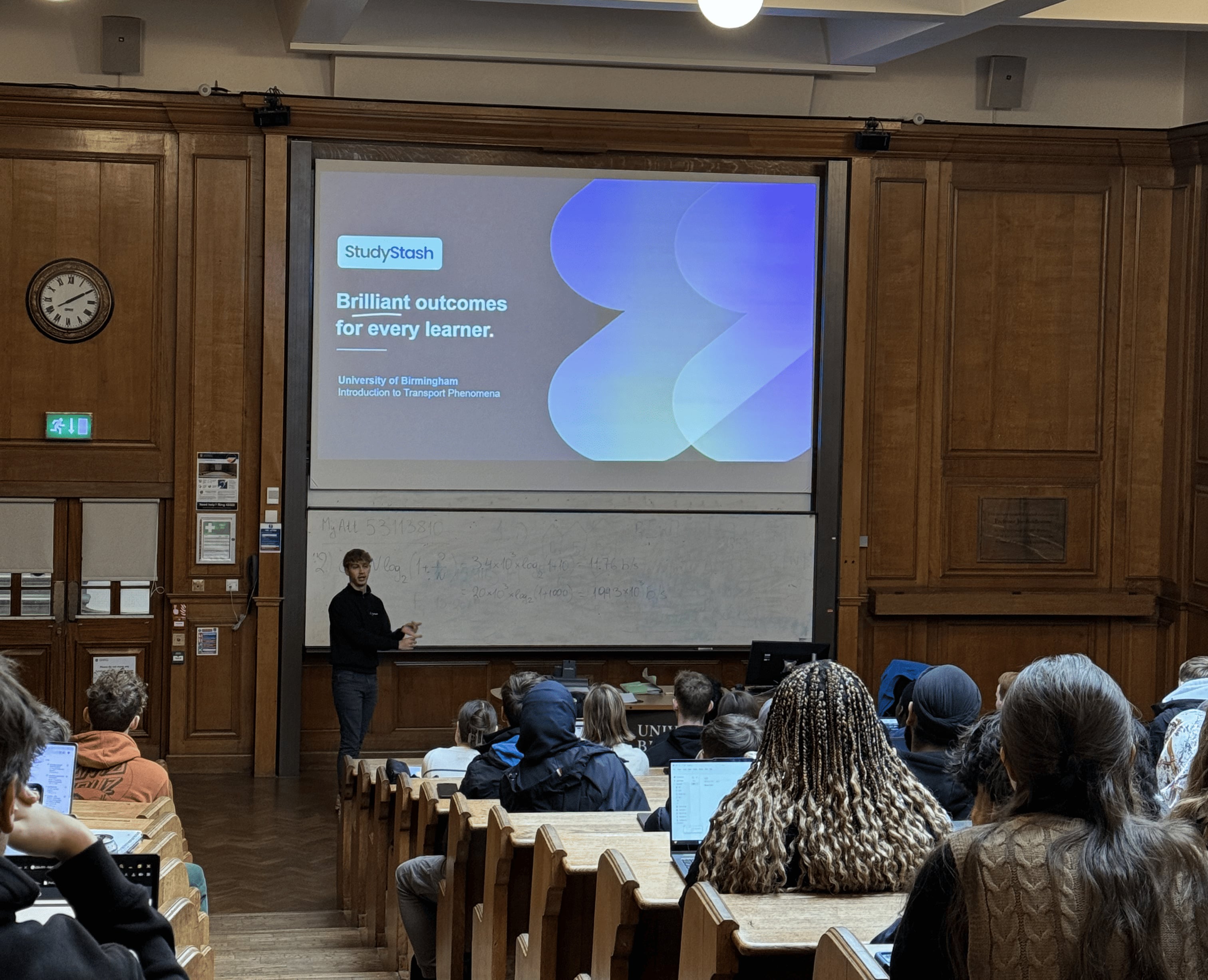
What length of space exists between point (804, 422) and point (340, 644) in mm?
3160

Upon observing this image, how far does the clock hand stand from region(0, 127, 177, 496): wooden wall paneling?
15 cm

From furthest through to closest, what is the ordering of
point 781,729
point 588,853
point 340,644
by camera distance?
point 340,644 → point 588,853 → point 781,729

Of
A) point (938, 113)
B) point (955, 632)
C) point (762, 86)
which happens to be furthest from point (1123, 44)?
point (955, 632)

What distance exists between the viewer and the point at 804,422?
28.6 feet

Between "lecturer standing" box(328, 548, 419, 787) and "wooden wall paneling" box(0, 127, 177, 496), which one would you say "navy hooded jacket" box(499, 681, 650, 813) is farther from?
"wooden wall paneling" box(0, 127, 177, 496)

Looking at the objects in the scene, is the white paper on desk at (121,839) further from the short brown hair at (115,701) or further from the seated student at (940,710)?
the seated student at (940,710)

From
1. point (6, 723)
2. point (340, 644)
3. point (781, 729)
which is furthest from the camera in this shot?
point (340, 644)

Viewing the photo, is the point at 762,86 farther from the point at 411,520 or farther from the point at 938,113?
the point at 411,520

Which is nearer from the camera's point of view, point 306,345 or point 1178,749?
point 1178,749

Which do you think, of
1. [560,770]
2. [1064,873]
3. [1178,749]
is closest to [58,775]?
[560,770]

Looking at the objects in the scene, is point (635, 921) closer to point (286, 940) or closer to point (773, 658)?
point (286, 940)

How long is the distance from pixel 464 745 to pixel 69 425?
3.76 meters

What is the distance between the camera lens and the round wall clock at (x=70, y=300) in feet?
26.2

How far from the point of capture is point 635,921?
266cm
